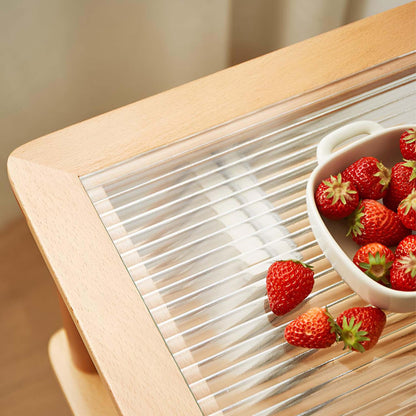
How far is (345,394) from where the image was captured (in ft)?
1.91

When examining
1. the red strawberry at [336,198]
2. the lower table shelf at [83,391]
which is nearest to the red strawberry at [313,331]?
the red strawberry at [336,198]

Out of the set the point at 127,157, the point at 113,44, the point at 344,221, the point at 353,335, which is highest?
the point at 113,44

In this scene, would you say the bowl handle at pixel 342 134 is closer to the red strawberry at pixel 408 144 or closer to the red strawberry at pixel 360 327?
the red strawberry at pixel 408 144

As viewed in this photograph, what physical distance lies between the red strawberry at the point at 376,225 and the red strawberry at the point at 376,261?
0.08 ft

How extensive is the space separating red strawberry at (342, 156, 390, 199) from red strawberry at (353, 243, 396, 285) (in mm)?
71

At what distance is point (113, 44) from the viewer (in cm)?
136

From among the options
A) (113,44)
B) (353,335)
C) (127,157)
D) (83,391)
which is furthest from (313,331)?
(113,44)

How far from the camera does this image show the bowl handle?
68cm

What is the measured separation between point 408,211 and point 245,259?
18cm

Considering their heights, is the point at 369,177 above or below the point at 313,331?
above

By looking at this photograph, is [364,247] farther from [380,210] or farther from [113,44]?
[113,44]

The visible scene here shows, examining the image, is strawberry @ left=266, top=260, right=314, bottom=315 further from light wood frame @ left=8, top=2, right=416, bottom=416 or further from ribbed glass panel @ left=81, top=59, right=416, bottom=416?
light wood frame @ left=8, top=2, right=416, bottom=416

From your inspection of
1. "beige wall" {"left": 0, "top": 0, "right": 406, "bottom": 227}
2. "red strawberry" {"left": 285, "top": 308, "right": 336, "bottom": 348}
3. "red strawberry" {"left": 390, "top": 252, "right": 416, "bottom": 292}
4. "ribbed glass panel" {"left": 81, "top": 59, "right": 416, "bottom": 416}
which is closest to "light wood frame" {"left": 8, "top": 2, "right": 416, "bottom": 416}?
"ribbed glass panel" {"left": 81, "top": 59, "right": 416, "bottom": 416}

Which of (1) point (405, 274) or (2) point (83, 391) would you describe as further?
(2) point (83, 391)
